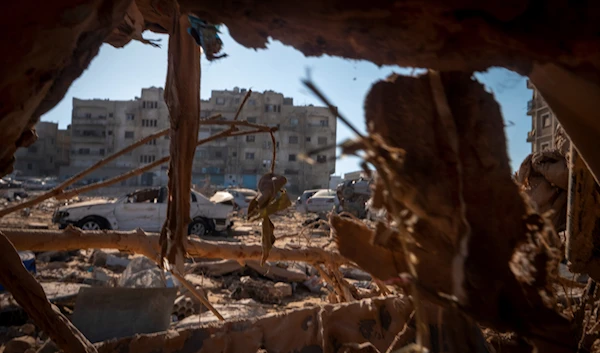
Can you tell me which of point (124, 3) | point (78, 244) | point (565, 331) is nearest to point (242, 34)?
point (124, 3)

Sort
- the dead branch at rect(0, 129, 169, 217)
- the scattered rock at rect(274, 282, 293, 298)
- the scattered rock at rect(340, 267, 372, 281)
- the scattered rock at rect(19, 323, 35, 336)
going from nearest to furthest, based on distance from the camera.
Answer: the dead branch at rect(0, 129, 169, 217) < the scattered rock at rect(19, 323, 35, 336) < the scattered rock at rect(274, 282, 293, 298) < the scattered rock at rect(340, 267, 372, 281)

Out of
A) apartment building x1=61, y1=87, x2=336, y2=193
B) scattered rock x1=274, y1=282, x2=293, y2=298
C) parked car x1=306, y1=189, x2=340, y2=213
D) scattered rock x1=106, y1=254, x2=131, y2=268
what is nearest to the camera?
scattered rock x1=274, y1=282, x2=293, y2=298

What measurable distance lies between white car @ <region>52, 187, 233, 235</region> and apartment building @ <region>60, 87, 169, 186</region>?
35052 millimetres

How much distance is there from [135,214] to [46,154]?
5713cm

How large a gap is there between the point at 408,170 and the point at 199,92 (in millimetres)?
1207

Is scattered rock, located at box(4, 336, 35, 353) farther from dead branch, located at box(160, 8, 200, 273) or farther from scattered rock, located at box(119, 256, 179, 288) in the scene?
dead branch, located at box(160, 8, 200, 273)

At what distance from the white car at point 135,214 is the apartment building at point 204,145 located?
99.5 feet

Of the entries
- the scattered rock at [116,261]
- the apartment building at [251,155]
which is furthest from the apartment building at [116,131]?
the scattered rock at [116,261]

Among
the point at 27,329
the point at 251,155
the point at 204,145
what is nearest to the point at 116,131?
the point at 204,145

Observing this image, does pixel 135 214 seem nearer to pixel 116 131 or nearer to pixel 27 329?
pixel 27 329

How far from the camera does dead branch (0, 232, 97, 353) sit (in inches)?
71.6

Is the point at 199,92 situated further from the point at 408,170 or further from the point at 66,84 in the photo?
the point at 408,170

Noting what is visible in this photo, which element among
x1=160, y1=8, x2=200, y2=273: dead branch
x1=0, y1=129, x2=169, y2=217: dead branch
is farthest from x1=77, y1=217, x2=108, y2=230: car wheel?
x1=160, y1=8, x2=200, y2=273: dead branch

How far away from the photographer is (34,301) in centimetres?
191
